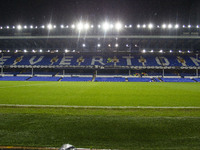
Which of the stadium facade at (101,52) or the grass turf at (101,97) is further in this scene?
the stadium facade at (101,52)

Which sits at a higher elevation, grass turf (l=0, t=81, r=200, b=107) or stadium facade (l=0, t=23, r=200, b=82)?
stadium facade (l=0, t=23, r=200, b=82)

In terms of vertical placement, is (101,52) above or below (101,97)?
above

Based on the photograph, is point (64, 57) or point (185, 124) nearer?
point (185, 124)

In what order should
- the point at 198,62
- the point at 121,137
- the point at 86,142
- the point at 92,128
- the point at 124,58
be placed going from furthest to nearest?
the point at 124,58 → the point at 198,62 → the point at 92,128 → the point at 121,137 → the point at 86,142

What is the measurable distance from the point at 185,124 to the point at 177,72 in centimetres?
4058

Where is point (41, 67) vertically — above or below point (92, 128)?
above

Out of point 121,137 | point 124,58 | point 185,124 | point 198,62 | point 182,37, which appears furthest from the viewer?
point 124,58

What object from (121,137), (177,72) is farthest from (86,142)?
(177,72)

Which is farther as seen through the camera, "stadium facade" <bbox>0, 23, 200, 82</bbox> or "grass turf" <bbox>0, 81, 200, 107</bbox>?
"stadium facade" <bbox>0, 23, 200, 82</bbox>

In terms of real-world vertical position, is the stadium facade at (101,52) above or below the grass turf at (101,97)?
above

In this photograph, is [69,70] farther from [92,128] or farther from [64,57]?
[92,128]

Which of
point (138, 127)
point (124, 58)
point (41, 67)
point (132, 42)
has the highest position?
point (132, 42)

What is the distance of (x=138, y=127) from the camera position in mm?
4523

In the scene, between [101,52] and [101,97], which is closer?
[101,97]
